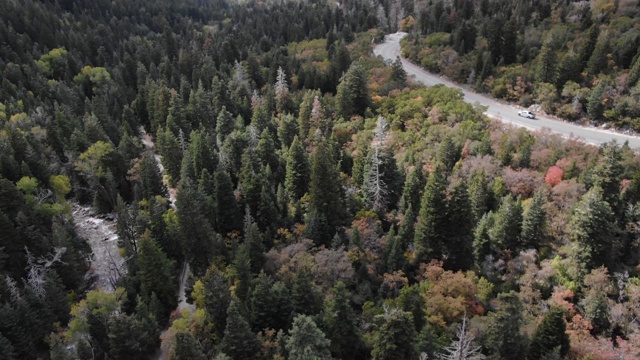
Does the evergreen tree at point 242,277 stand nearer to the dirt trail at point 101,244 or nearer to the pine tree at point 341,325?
the pine tree at point 341,325

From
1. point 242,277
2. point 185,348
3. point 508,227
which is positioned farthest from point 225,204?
point 508,227

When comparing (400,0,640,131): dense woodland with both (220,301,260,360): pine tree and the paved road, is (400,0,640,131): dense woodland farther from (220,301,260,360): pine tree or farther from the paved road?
(220,301,260,360): pine tree

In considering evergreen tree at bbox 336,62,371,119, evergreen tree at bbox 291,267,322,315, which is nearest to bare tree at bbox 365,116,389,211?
evergreen tree at bbox 291,267,322,315

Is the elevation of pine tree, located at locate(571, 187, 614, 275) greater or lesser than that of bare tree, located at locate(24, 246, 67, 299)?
greater

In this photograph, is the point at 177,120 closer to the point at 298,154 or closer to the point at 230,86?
the point at 230,86

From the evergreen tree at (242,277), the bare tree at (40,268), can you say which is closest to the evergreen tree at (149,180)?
the bare tree at (40,268)
